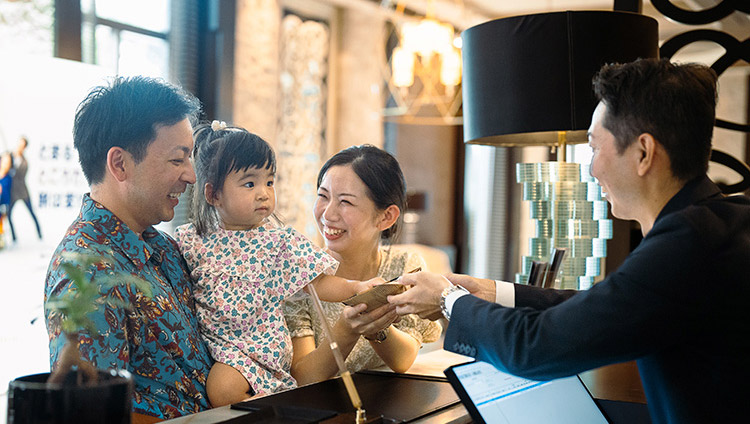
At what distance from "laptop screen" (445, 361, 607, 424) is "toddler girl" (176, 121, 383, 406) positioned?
464mm

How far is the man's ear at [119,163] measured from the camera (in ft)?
5.38

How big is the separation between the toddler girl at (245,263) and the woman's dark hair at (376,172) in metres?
0.32

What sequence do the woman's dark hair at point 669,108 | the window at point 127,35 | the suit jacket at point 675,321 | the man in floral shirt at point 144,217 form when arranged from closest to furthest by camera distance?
the suit jacket at point 675,321, the woman's dark hair at point 669,108, the man in floral shirt at point 144,217, the window at point 127,35

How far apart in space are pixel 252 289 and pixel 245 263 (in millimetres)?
70

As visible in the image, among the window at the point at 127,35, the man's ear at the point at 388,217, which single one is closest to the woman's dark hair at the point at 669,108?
the man's ear at the point at 388,217

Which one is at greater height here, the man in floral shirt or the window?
the window

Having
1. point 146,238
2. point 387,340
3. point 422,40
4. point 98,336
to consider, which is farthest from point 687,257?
point 422,40

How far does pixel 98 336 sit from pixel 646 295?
3.25 ft

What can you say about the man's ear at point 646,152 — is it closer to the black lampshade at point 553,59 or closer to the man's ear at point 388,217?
the black lampshade at point 553,59

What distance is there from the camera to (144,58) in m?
5.60

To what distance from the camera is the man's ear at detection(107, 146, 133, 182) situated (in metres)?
1.64

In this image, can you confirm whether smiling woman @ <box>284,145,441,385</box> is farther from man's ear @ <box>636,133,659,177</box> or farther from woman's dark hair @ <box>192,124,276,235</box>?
man's ear @ <box>636,133,659,177</box>

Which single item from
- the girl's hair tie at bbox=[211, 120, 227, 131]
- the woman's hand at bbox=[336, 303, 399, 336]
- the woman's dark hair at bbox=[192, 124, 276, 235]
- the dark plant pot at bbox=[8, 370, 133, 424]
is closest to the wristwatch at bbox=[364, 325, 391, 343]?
the woman's hand at bbox=[336, 303, 399, 336]

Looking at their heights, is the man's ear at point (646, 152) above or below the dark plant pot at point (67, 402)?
above
